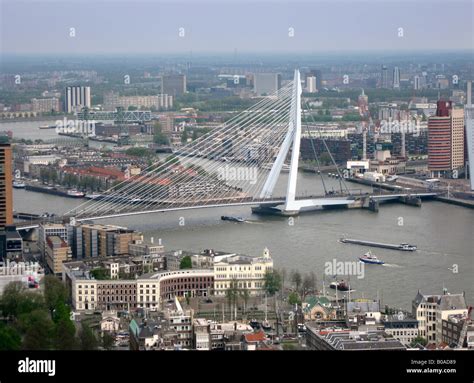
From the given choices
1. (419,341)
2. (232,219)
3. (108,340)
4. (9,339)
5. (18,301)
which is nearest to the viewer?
(9,339)

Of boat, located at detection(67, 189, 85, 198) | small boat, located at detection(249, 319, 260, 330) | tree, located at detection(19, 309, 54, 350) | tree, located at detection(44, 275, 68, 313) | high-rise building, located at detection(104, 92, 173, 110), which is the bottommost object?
boat, located at detection(67, 189, 85, 198)

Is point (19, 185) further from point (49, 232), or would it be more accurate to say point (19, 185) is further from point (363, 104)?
point (363, 104)

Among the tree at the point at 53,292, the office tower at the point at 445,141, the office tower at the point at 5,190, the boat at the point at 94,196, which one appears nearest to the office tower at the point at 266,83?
the office tower at the point at 445,141

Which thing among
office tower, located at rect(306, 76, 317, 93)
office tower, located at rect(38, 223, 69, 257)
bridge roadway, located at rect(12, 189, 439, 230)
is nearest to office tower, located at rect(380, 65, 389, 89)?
office tower, located at rect(306, 76, 317, 93)

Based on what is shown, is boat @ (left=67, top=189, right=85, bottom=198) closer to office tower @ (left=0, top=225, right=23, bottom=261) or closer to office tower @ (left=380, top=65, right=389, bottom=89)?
office tower @ (left=0, top=225, right=23, bottom=261)

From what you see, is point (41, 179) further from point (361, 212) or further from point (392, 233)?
point (392, 233)

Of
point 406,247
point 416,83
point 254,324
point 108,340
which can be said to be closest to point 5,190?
point 406,247

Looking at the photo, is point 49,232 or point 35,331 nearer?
point 35,331
